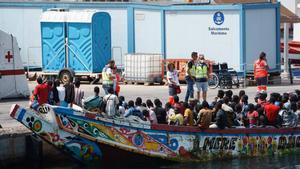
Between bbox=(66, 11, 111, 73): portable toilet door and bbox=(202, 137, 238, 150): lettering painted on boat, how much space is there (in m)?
12.9

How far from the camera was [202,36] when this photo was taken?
35.2 m

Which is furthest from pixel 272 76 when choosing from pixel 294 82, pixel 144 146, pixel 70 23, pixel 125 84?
pixel 144 146

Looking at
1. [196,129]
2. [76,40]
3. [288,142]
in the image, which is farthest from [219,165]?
[76,40]

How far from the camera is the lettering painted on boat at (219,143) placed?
22781 mm

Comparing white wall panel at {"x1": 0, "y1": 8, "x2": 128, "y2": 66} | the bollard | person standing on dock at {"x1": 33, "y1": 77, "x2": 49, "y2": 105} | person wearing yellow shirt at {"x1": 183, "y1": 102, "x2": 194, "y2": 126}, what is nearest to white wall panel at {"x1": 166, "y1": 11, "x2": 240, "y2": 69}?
white wall panel at {"x1": 0, "y1": 8, "x2": 128, "y2": 66}

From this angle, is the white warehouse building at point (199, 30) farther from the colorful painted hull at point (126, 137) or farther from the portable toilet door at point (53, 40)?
the colorful painted hull at point (126, 137)

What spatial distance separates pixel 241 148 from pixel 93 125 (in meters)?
3.99

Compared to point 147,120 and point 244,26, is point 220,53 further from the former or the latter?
point 147,120

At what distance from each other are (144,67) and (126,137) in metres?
13.0

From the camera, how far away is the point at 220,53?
115 feet

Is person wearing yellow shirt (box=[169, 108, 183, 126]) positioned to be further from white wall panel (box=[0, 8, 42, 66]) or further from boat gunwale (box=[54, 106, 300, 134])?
white wall panel (box=[0, 8, 42, 66])

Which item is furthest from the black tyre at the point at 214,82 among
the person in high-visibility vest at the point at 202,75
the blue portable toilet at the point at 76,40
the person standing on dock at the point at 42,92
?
the person standing on dock at the point at 42,92

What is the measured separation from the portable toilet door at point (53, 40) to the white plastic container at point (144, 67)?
2534 mm

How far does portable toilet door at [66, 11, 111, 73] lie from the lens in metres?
35.0
